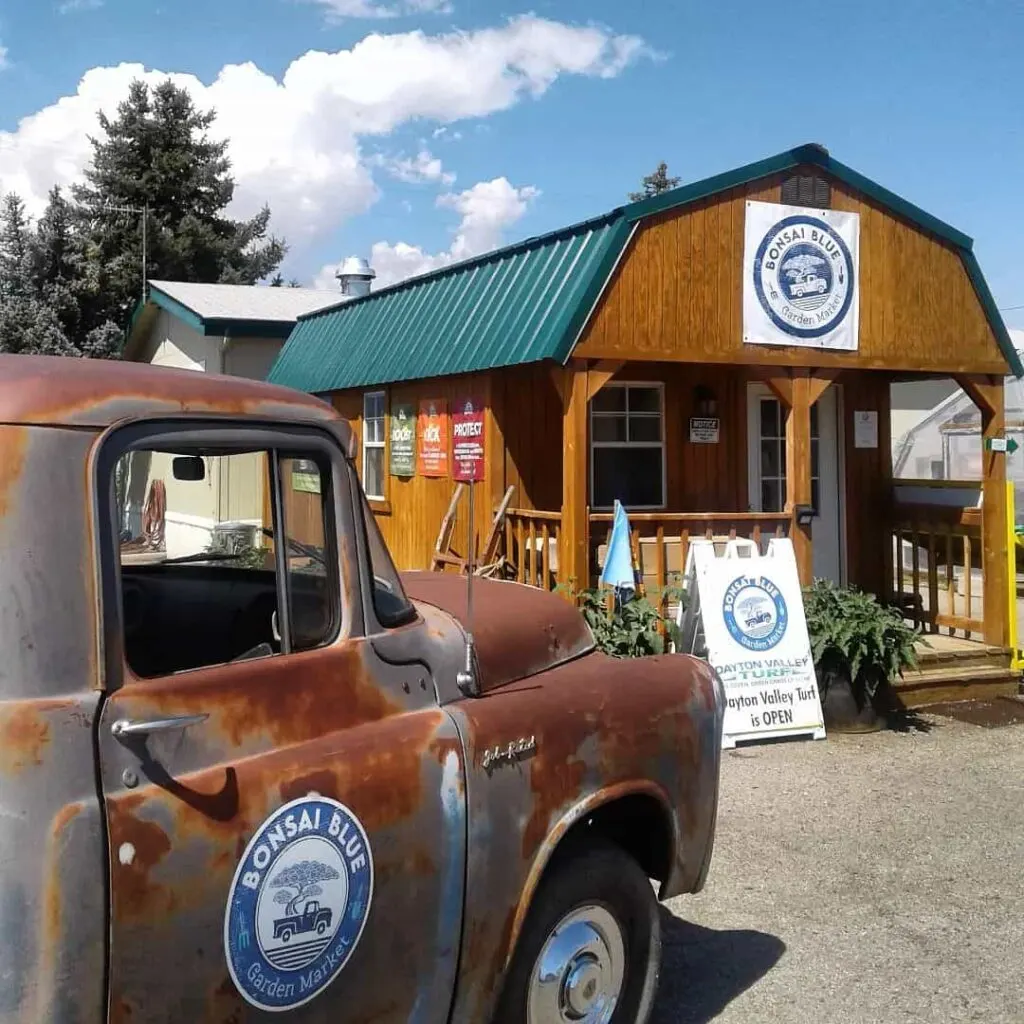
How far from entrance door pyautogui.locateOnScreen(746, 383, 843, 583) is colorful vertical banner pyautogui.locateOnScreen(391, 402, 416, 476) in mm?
3359

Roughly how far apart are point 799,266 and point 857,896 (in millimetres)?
5560

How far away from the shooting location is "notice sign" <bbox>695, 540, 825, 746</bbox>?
25.7 ft

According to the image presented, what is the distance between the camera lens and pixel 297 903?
2.53 meters

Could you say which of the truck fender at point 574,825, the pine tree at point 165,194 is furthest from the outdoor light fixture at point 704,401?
the pine tree at point 165,194

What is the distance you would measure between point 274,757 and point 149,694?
35 cm

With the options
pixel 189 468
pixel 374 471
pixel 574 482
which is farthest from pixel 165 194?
pixel 189 468

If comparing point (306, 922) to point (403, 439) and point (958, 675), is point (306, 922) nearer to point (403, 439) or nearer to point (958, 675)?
point (958, 675)

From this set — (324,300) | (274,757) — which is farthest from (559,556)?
(324,300)

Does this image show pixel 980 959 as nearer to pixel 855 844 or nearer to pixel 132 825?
pixel 855 844

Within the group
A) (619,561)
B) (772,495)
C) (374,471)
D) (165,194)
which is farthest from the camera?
(165,194)

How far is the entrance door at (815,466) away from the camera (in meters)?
11.3

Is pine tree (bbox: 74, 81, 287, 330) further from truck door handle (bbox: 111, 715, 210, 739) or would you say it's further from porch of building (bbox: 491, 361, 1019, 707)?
truck door handle (bbox: 111, 715, 210, 739)

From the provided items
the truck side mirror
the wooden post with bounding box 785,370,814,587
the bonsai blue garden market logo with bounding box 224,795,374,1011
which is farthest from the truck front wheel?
the wooden post with bounding box 785,370,814,587

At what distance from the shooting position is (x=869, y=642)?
320 inches
